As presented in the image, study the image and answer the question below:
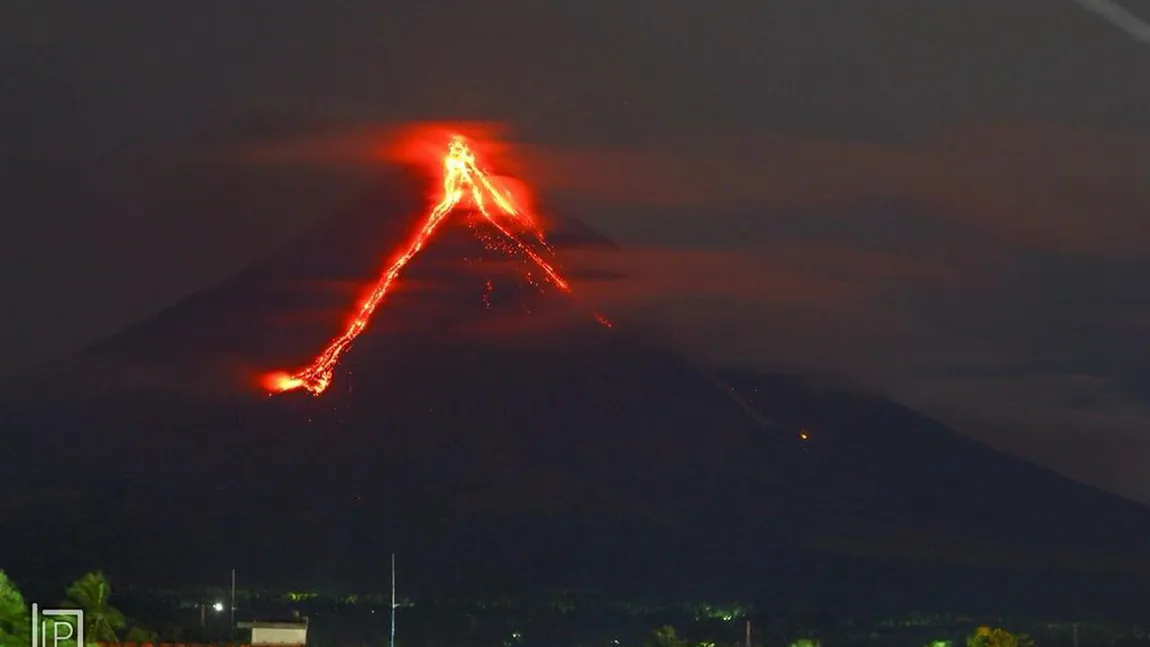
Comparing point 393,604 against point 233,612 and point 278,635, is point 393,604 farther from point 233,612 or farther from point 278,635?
point 278,635

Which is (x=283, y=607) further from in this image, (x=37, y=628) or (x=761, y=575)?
(x=37, y=628)

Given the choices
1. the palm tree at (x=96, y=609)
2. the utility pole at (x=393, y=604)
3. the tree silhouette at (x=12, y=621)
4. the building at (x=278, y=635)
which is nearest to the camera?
the tree silhouette at (x=12, y=621)

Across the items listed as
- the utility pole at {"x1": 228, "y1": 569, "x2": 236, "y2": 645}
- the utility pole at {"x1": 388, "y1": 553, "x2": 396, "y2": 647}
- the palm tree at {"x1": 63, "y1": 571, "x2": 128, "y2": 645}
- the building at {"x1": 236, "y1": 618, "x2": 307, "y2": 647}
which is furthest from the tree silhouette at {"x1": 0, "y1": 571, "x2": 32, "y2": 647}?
the utility pole at {"x1": 388, "y1": 553, "x2": 396, "y2": 647}

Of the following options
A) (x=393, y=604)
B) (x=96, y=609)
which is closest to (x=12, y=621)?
(x=96, y=609)

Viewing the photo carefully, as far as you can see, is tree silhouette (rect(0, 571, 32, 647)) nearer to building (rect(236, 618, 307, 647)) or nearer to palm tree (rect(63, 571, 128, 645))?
palm tree (rect(63, 571, 128, 645))

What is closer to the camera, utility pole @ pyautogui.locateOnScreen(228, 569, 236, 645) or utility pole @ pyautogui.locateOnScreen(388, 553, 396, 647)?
utility pole @ pyautogui.locateOnScreen(228, 569, 236, 645)

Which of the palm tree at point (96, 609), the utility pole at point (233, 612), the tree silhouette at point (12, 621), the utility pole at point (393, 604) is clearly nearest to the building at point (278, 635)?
the utility pole at point (233, 612)

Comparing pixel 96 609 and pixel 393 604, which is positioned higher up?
pixel 393 604

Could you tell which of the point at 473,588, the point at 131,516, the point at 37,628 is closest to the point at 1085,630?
the point at 473,588

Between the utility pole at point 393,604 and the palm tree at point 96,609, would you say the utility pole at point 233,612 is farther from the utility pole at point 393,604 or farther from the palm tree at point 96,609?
the palm tree at point 96,609
